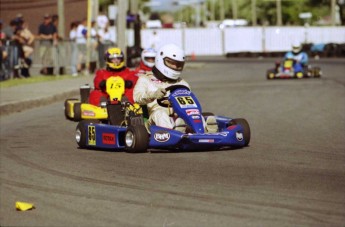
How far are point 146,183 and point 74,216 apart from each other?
1716 mm

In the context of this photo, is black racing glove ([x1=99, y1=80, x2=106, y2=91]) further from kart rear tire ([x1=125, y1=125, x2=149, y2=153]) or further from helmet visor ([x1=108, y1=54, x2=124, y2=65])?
kart rear tire ([x1=125, y1=125, x2=149, y2=153])

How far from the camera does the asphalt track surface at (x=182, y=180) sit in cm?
741

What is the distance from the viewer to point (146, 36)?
6838 centimetres

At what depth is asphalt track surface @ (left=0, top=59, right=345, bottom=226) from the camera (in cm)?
741

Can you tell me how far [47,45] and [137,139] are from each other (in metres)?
18.5

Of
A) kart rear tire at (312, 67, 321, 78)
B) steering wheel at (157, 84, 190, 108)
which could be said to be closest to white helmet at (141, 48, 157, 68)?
steering wheel at (157, 84, 190, 108)

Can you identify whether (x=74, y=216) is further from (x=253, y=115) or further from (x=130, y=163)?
(x=253, y=115)

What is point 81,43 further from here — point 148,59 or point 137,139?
point 137,139

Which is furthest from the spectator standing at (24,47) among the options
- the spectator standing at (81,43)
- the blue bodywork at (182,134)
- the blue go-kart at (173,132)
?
the blue bodywork at (182,134)

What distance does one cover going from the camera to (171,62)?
12.6m

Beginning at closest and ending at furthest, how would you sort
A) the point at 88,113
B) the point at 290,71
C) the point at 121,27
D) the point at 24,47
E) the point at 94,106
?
the point at 88,113
the point at 94,106
the point at 24,47
the point at 290,71
the point at 121,27

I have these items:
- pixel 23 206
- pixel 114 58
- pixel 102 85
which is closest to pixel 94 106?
pixel 102 85

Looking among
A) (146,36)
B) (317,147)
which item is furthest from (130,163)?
(146,36)

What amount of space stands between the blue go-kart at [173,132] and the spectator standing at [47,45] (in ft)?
56.0
